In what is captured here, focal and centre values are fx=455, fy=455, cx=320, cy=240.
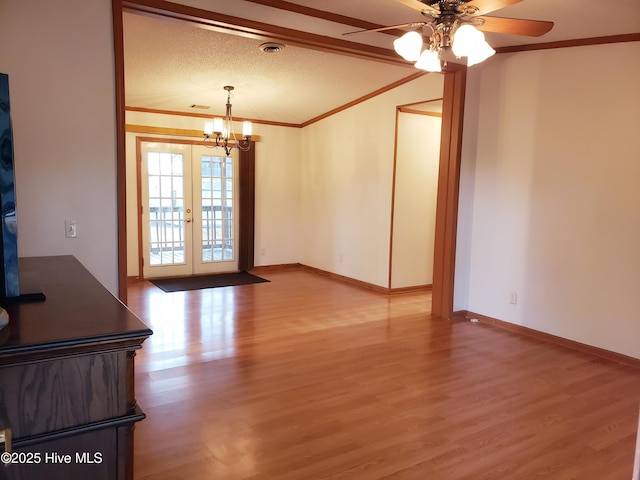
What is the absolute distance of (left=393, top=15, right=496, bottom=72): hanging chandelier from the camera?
7.63 feet

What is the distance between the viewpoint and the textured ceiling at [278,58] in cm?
332

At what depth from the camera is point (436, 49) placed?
263cm

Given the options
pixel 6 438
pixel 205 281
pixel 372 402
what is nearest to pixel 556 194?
pixel 372 402

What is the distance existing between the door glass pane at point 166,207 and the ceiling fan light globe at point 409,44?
5030 mm

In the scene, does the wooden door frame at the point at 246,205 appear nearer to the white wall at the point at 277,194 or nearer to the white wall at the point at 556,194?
the white wall at the point at 277,194

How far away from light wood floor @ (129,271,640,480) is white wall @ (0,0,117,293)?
1.12 metres

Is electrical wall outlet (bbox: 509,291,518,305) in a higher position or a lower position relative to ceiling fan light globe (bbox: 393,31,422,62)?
lower

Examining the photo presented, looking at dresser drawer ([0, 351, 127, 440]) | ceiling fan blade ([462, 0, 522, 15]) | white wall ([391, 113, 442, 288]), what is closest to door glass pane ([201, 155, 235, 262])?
white wall ([391, 113, 442, 288])

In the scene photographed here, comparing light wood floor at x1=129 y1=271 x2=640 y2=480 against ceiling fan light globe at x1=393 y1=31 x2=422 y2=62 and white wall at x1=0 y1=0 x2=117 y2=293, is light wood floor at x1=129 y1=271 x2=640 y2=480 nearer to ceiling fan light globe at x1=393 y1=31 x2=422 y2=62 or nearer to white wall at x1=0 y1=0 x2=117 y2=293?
white wall at x1=0 y1=0 x2=117 y2=293

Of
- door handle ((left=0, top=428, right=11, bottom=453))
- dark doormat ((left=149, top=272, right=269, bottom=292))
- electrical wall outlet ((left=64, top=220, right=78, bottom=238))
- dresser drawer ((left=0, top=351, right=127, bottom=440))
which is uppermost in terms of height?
electrical wall outlet ((left=64, top=220, right=78, bottom=238))

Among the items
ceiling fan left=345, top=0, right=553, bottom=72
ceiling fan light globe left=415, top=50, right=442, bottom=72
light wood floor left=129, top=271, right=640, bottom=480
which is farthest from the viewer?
ceiling fan light globe left=415, top=50, right=442, bottom=72

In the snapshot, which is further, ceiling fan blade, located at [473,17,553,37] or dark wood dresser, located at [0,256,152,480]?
ceiling fan blade, located at [473,17,553,37]

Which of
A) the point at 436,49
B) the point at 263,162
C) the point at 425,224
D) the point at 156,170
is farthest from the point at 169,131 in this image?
the point at 436,49

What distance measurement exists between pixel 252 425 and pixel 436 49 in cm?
239
